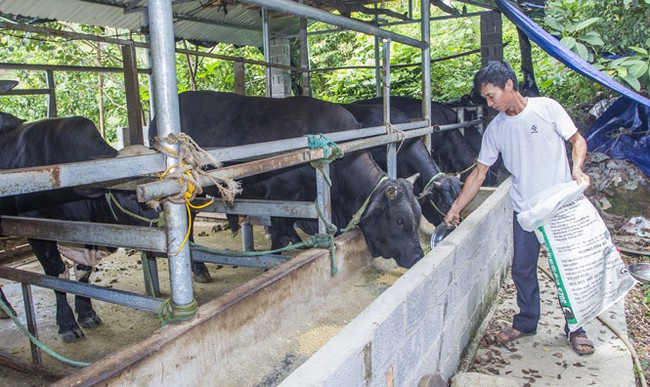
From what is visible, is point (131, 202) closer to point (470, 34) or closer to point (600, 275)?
point (600, 275)

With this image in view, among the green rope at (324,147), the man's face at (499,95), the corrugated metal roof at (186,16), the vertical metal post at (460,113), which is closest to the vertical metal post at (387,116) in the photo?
the man's face at (499,95)

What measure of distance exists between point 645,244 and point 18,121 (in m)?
6.79

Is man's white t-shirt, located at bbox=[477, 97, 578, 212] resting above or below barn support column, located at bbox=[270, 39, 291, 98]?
below

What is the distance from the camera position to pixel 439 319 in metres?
3.10

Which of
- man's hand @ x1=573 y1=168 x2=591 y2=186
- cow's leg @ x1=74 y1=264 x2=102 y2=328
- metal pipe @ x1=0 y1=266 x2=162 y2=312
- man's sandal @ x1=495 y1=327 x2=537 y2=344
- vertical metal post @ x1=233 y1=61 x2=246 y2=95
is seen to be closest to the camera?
metal pipe @ x1=0 y1=266 x2=162 y2=312

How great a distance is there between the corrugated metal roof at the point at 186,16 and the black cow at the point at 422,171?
2.37m

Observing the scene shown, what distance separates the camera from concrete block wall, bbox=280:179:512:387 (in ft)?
6.58

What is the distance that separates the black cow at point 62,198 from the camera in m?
4.25

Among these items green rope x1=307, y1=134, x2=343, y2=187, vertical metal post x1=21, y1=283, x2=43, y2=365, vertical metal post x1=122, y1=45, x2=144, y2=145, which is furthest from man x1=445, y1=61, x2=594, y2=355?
vertical metal post x1=122, y1=45, x2=144, y2=145

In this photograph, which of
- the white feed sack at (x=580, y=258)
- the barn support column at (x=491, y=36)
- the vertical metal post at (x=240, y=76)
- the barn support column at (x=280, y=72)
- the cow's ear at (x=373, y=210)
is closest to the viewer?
the white feed sack at (x=580, y=258)

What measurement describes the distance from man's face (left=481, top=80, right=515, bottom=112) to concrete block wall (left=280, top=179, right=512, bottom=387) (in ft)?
2.89

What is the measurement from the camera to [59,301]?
165 inches

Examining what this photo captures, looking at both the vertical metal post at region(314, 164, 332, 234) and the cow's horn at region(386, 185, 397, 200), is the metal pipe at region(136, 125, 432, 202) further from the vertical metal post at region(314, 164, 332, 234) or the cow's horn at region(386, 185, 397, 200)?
the cow's horn at region(386, 185, 397, 200)

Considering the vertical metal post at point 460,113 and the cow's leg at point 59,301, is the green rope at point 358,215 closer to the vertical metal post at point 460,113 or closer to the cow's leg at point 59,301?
the cow's leg at point 59,301
